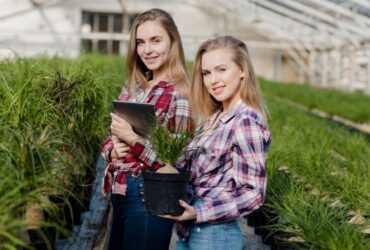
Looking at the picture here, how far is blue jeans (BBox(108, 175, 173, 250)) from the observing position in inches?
72.9

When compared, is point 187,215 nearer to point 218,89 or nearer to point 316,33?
point 218,89

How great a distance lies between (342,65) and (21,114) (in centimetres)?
1526

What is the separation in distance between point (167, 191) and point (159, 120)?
0.31m

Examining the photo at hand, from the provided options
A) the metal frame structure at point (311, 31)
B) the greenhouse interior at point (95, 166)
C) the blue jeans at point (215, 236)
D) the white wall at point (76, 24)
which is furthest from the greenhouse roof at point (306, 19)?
the blue jeans at point (215, 236)

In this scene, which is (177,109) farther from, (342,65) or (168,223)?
(342,65)

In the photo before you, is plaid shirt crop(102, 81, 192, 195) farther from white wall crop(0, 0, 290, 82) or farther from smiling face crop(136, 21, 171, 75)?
white wall crop(0, 0, 290, 82)

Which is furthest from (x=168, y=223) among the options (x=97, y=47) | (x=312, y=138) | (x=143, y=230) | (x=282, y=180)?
(x=97, y=47)

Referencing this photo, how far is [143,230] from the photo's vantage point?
185 cm

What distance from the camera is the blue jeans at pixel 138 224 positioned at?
6.07 ft

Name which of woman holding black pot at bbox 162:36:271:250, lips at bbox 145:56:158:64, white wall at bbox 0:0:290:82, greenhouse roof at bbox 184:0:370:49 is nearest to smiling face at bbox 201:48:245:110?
woman holding black pot at bbox 162:36:271:250

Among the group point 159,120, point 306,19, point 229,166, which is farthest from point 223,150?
point 306,19

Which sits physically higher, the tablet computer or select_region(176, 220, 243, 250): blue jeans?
the tablet computer

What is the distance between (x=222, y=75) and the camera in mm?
1796

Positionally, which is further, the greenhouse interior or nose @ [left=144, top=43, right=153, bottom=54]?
nose @ [left=144, top=43, right=153, bottom=54]
